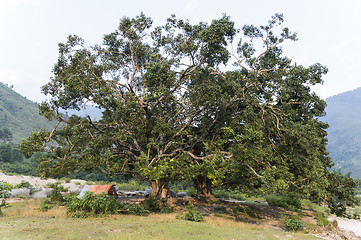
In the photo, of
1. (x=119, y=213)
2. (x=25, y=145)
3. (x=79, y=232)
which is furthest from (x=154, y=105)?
(x=79, y=232)

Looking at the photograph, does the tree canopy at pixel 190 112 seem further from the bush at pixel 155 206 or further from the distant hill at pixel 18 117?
the distant hill at pixel 18 117

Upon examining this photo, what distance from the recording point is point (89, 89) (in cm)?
1819

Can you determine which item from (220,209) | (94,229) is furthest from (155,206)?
(94,229)

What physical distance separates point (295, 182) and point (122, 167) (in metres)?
12.5

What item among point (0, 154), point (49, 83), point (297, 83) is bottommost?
point (0, 154)

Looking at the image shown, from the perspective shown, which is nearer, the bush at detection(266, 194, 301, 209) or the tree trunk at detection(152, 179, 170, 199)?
the tree trunk at detection(152, 179, 170, 199)

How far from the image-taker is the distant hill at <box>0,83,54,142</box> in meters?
102

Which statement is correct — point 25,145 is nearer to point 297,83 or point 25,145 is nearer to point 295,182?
point 295,182

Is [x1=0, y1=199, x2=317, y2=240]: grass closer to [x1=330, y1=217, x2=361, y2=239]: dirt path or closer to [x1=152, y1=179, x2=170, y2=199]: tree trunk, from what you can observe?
[x1=152, y1=179, x2=170, y2=199]: tree trunk

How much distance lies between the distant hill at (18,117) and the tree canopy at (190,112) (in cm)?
8989

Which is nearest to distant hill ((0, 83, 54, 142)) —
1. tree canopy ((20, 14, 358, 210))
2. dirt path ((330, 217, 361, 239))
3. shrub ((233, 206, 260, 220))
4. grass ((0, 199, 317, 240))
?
tree canopy ((20, 14, 358, 210))

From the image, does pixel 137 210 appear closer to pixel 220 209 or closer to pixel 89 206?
pixel 89 206

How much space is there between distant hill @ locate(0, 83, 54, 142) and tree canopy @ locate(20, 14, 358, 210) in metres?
89.9

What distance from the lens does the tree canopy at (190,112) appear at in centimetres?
1745
